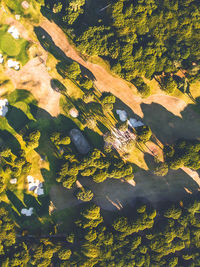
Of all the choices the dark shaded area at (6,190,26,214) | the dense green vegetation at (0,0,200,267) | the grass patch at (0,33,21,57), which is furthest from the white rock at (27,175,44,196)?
the grass patch at (0,33,21,57)

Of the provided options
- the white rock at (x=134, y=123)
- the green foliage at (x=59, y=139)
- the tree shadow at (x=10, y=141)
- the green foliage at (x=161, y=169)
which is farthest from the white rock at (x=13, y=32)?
the green foliage at (x=161, y=169)

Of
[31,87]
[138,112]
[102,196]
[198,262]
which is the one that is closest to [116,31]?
[138,112]

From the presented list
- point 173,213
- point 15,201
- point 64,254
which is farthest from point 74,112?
point 64,254

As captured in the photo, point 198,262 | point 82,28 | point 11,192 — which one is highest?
point 82,28

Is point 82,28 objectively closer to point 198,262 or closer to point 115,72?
point 115,72

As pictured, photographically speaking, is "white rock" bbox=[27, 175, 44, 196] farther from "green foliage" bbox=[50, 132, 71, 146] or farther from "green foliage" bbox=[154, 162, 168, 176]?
"green foliage" bbox=[154, 162, 168, 176]

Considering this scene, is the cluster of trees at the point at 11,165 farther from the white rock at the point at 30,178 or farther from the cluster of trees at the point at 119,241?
the cluster of trees at the point at 119,241
